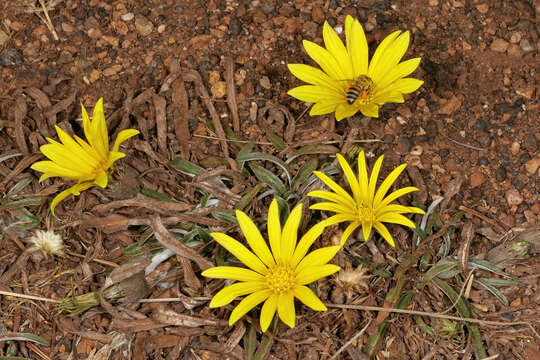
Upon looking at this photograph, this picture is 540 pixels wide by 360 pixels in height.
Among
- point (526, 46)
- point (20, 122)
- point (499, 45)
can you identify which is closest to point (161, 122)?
point (20, 122)

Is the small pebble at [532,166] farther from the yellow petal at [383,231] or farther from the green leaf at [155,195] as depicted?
the green leaf at [155,195]

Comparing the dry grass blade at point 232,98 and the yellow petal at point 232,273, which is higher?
the dry grass blade at point 232,98

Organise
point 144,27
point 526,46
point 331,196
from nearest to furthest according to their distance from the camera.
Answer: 1. point 331,196
2. point 526,46
3. point 144,27

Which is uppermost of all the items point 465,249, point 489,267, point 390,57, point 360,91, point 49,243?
point 390,57

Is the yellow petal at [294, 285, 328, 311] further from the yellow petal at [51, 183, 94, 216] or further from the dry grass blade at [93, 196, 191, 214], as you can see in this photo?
the yellow petal at [51, 183, 94, 216]

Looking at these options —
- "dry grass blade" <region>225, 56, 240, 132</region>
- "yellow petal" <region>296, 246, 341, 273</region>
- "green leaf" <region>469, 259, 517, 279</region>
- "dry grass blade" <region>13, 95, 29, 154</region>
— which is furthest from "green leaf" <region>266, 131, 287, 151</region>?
"dry grass blade" <region>13, 95, 29, 154</region>

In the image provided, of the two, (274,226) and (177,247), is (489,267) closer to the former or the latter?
(274,226)

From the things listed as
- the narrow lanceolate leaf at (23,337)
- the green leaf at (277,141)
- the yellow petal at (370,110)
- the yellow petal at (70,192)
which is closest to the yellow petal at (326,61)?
the yellow petal at (370,110)
